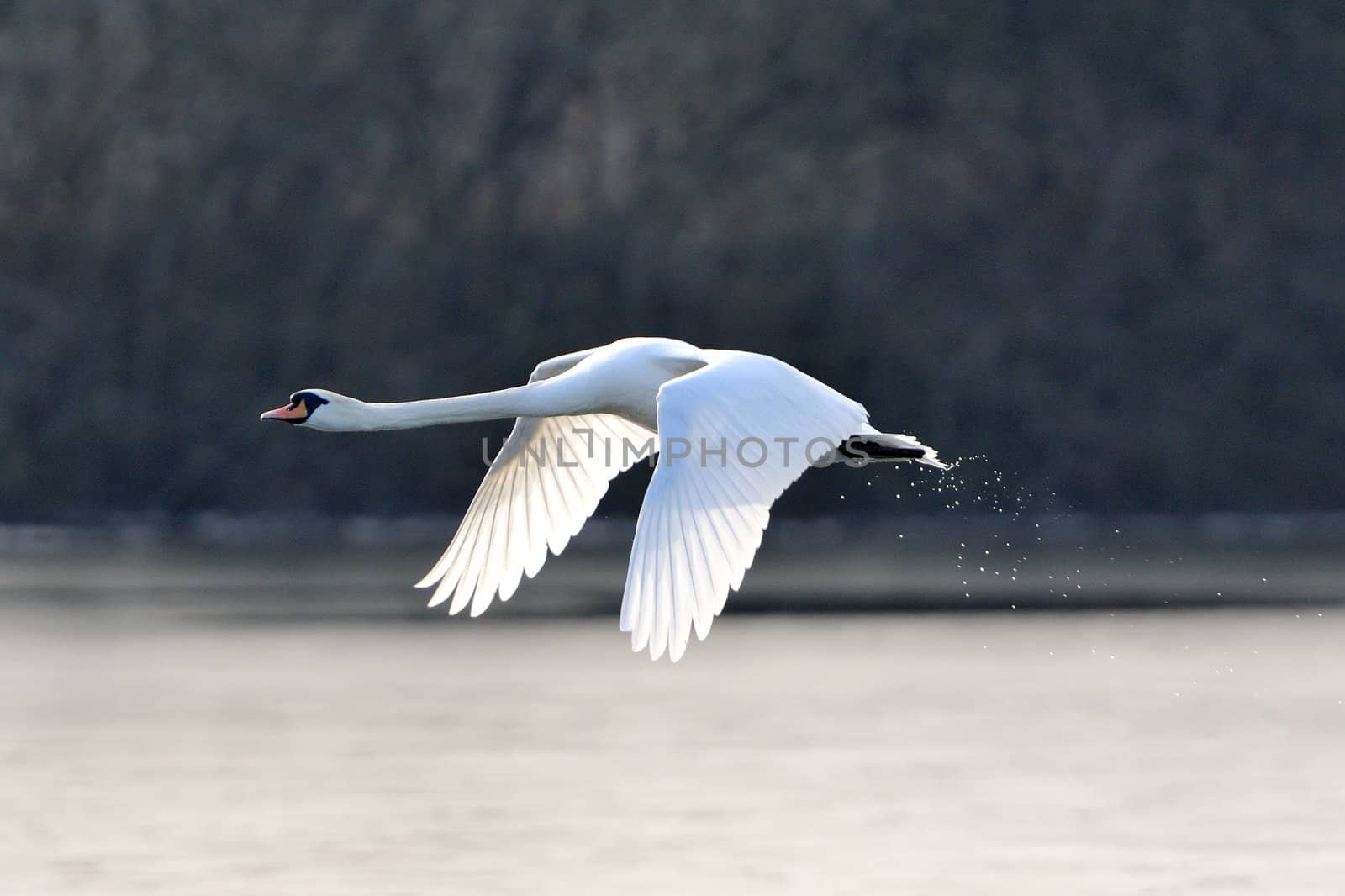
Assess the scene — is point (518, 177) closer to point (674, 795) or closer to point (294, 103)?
point (294, 103)

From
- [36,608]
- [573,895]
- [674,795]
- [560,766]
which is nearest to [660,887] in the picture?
[573,895]

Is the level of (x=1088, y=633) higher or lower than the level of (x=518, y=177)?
lower

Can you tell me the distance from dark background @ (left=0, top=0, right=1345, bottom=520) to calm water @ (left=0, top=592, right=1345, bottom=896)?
23.0 m

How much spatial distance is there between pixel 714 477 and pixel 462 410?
1879 mm

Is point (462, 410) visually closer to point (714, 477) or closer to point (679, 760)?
point (714, 477)

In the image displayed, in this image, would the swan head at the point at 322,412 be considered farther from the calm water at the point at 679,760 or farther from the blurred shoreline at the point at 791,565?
the blurred shoreline at the point at 791,565

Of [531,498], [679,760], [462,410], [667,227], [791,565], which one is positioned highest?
[667,227]

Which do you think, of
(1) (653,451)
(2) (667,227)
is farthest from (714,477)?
(2) (667,227)

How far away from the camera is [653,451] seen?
38.2 feet

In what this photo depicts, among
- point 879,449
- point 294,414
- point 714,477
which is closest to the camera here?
point 714,477

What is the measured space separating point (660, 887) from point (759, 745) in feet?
16.8

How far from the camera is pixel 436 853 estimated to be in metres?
14.8

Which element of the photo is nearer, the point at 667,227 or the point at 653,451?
the point at 653,451

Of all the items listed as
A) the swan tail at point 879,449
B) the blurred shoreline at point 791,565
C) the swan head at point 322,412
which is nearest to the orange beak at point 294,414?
the swan head at point 322,412
